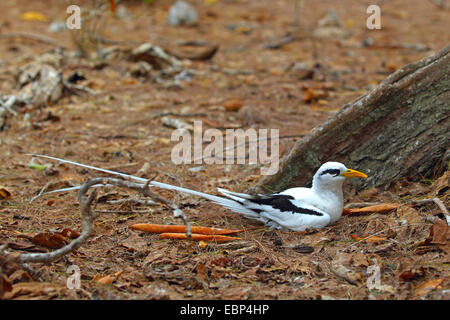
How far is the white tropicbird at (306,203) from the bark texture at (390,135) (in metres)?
0.44

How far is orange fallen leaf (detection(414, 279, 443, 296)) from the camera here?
279 cm

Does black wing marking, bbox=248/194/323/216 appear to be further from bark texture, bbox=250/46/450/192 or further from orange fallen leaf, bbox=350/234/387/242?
bark texture, bbox=250/46/450/192

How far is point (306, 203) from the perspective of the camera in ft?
13.1

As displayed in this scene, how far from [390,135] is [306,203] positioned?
3.18 ft

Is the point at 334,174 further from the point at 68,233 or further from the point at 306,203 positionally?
the point at 68,233

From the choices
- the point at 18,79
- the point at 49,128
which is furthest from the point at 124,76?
the point at 49,128

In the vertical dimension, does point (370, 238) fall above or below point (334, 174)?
below

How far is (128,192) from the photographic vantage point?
184 inches

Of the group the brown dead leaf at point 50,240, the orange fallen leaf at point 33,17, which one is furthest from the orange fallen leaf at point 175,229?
the orange fallen leaf at point 33,17

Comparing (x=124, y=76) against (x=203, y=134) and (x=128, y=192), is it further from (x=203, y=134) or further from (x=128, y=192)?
(x=128, y=192)

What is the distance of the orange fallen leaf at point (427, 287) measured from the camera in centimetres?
279

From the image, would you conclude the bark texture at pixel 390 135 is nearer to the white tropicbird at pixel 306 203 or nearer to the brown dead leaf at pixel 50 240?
the white tropicbird at pixel 306 203

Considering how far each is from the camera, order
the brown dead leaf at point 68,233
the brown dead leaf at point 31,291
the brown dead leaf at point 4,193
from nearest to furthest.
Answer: the brown dead leaf at point 31,291
the brown dead leaf at point 68,233
the brown dead leaf at point 4,193

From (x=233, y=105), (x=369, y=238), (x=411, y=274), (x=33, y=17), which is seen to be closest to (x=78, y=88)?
(x=233, y=105)
